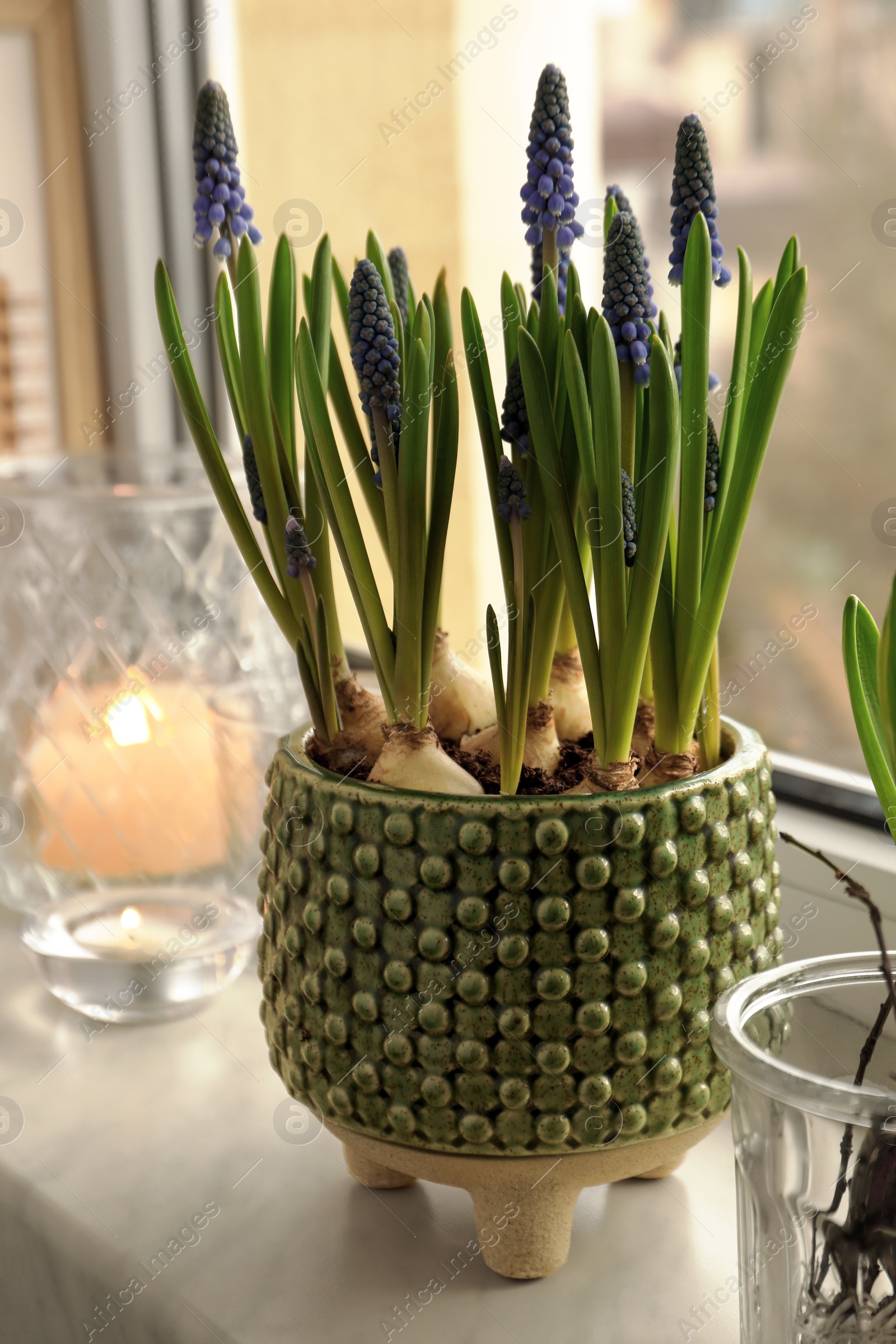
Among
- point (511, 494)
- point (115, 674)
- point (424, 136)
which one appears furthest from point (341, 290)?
point (424, 136)

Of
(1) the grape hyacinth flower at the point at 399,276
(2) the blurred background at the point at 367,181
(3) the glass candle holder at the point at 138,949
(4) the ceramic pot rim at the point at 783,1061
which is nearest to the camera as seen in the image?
(4) the ceramic pot rim at the point at 783,1061

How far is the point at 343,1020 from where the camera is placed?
1.09ft

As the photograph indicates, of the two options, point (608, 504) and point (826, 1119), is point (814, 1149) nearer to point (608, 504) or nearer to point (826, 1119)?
point (826, 1119)

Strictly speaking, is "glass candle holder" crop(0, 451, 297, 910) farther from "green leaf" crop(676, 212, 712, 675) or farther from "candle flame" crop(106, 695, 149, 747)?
"green leaf" crop(676, 212, 712, 675)

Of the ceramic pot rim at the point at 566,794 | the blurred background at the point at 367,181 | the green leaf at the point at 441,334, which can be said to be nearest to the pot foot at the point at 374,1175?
the ceramic pot rim at the point at 566,794

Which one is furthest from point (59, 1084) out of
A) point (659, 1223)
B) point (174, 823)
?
point (659, 1223)

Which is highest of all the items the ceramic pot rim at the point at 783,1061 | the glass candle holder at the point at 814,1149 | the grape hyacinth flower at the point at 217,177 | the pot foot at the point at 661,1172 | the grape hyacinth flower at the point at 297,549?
the grape hyacinth flower at the point at 217,177

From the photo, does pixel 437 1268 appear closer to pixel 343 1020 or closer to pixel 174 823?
pixel 343 1020

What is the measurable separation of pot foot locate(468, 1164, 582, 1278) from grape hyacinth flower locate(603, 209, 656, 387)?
0.23 metres

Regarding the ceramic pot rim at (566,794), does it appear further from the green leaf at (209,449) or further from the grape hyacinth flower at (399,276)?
the grape hyacinth flower at (399,276)

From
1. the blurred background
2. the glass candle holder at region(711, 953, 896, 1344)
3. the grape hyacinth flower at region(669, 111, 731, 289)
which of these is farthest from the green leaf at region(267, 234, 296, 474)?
the blurred background

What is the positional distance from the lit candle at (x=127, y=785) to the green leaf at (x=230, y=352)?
0.72 feet

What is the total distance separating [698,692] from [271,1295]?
23cm

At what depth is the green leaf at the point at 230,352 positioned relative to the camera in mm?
349
